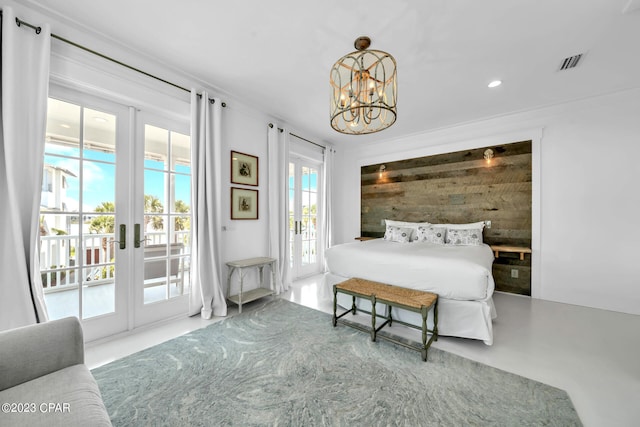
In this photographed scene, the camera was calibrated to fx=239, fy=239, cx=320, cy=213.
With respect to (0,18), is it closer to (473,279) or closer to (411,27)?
(411,27)

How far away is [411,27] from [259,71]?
157cm

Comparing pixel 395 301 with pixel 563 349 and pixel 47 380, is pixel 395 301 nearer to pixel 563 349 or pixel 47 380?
pixel 563 349

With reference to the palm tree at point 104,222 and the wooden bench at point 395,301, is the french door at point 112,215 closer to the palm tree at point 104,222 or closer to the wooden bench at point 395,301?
the palm tree at point 104,222

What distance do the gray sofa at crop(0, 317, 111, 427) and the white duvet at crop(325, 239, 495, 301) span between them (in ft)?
7.79

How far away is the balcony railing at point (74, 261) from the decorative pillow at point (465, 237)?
13.9ft

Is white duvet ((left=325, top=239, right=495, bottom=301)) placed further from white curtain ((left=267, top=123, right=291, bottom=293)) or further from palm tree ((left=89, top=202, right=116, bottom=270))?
palm tree ((left=89, top=202, right=116, bottom=270))

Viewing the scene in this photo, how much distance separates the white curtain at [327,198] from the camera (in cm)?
492

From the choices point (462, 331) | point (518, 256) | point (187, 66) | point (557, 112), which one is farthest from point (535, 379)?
point (187, 66)

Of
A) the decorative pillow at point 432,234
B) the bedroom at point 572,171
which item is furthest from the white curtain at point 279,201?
the decorative pillow at point 432,234

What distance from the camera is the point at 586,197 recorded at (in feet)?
10.4

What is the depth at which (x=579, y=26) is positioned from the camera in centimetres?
199

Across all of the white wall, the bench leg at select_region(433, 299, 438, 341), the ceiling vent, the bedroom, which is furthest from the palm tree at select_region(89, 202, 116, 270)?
the white wall

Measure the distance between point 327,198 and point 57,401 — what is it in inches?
170

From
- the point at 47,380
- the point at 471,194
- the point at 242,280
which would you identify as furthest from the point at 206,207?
the point at 471,194
